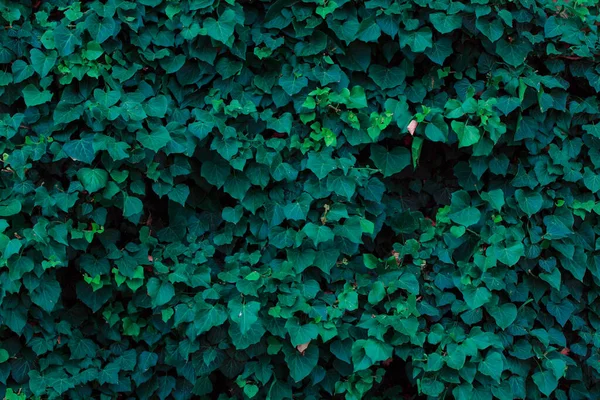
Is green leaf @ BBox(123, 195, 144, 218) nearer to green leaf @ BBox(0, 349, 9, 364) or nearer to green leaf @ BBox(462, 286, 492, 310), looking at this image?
green leaf @ BBox(0, 349, 9, 364)

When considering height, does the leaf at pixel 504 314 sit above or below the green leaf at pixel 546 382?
above

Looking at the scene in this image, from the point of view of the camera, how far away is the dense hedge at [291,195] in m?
3.14

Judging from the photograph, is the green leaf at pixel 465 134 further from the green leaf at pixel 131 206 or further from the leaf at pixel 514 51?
the green leaf at pixel 131 206

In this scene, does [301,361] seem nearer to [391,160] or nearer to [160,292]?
[160,292]

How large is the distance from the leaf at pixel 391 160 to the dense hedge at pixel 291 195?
0.01 meters

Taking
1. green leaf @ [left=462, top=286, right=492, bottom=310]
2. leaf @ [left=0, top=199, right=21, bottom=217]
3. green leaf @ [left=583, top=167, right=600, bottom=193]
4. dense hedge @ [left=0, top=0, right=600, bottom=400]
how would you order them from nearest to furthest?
leaf @ [left=0, top=199, right=21, bottom=217]
dense hedge @ [left=0, top=0, right=600, bottom=400]
green leaf @ [left=462, top=286, right=492, bottom=310]
green leaf @ [left=583, top=167, right=600, bottom=193]

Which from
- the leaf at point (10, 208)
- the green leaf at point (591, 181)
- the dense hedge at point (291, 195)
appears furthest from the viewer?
the green leaf at point (591, 181)

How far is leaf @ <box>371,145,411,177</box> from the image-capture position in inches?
131

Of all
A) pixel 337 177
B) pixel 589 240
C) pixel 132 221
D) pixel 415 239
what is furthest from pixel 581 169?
pixel 132 221

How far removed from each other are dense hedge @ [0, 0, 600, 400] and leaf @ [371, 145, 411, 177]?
11 millimetres

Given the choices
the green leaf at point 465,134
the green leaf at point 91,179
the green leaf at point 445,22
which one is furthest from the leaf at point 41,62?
the green leaf at point 465,134

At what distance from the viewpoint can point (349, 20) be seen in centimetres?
325

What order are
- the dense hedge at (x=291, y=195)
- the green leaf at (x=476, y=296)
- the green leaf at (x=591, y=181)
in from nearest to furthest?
the dense hedge at (x=291, y=195) → the green leaf at (x=476, y=296) → the green leaf at (x=591, y=181)

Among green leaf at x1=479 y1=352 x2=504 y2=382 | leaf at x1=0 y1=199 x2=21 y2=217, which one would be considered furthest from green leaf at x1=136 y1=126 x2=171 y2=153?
green leaf at x1=479 y1=352 x2=504 y2=382
